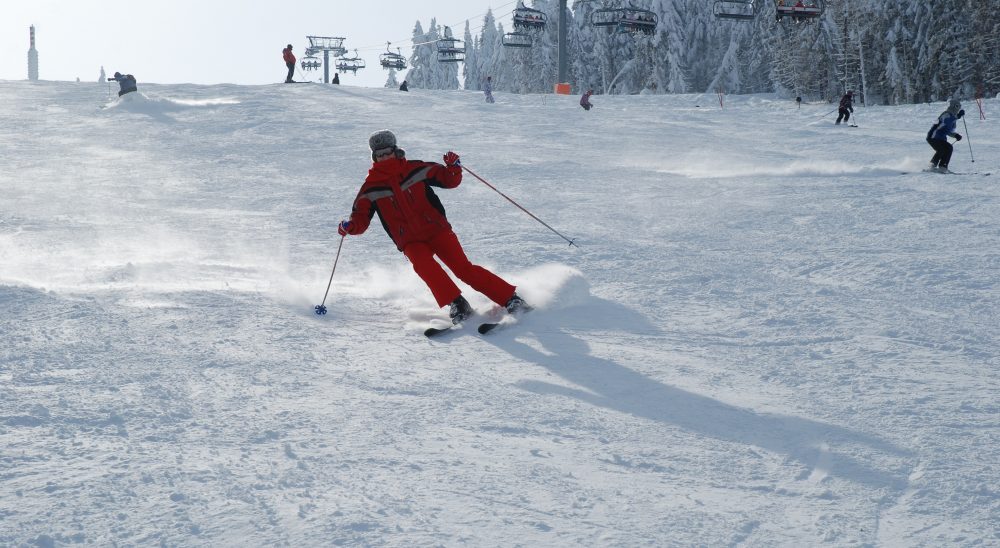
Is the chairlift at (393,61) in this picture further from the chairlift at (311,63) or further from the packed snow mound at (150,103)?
the packed snow mound at (150,103)

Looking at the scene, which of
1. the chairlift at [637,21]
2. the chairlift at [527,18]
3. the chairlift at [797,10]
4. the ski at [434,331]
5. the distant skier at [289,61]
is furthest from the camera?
the chairlift at [527,18]

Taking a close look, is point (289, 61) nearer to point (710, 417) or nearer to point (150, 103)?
point (150, 103)

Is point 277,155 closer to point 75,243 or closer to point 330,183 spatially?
point 330,183

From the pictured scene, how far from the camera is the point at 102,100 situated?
23.8 meters

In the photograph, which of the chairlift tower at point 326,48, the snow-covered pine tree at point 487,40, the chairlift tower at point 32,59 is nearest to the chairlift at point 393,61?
the chairlift tower at point 326,48

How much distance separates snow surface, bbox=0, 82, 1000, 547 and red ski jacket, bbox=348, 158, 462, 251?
50cm

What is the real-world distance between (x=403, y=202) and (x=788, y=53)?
54.7 metres

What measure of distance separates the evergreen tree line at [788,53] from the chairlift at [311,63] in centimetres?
1523

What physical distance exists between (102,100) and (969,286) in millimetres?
24233

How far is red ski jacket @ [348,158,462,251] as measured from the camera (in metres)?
4.95

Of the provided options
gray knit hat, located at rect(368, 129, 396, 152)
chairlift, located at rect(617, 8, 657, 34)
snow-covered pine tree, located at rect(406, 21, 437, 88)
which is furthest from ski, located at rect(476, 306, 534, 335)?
snow-covered pine tree, located at rect(406, 21, 437, 88)

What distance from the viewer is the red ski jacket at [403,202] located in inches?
195

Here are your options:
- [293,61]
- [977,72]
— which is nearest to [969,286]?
[293,61]

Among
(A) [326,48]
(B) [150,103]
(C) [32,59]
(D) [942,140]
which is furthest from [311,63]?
(C) [32,59]
